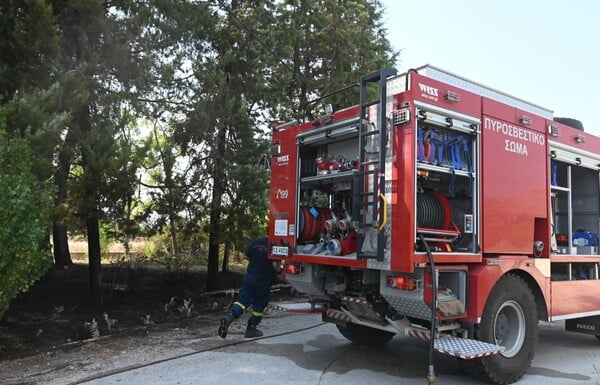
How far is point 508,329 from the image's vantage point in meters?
5.75

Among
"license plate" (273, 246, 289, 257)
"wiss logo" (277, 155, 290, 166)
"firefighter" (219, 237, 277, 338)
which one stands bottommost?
"firefighter" (219, 237, 277, 338)

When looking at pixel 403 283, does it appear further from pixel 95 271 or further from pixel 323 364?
pixel 95 271

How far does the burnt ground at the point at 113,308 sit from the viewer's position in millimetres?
→ 8273

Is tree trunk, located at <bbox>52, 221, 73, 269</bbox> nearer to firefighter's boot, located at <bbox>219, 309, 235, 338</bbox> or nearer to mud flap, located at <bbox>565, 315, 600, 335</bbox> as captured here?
firefighter's boot, located at <bbox>219, 309, 235, 338</bbox>

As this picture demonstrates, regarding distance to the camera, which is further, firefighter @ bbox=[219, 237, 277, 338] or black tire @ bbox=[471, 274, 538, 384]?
firefighter @ bbox=[219, 237, 277, 338]

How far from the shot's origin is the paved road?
17.8ft

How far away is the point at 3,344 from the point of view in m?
8.05

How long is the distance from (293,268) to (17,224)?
3.38 meters

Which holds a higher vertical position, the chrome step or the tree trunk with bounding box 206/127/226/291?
the tree trunk with bounding box 206/127/226/291

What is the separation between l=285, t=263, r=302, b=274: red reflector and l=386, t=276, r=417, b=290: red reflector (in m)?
1.55

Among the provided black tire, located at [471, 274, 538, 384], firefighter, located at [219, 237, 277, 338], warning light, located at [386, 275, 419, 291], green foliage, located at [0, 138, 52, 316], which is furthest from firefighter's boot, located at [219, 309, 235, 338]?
black tire, located at [471, 274, 538, 384]

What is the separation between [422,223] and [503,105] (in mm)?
1778

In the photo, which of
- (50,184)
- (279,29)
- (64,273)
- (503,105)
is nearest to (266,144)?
(279,29)

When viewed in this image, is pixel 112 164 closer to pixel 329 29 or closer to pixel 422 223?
pixel 422 223
